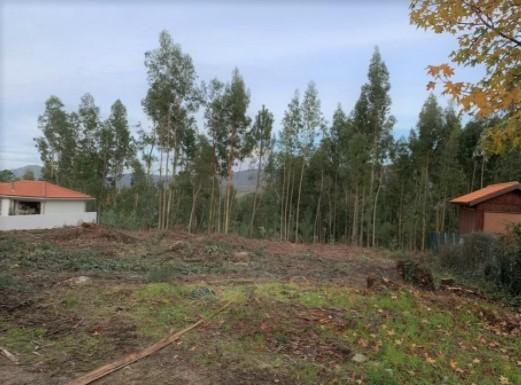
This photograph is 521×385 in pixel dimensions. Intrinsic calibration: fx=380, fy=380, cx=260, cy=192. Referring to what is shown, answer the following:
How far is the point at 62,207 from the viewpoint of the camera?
24203 millimetres

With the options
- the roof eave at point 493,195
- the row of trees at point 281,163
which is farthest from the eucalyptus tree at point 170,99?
the roof eave at point 493,195

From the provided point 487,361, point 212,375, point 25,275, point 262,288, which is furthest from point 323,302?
point 25,275

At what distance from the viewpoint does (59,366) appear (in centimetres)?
318

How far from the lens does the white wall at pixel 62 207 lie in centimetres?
2344

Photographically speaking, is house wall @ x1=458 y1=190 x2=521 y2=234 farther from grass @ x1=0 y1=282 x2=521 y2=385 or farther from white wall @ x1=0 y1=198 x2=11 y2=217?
white wall @ x1=0 y1=198 x2=11 y2=217

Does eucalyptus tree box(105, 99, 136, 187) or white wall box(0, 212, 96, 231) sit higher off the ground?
eucalyptus tree box(105, 99, 136, 187)

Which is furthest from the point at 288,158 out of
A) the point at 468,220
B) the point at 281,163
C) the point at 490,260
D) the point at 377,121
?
the point at 490,260

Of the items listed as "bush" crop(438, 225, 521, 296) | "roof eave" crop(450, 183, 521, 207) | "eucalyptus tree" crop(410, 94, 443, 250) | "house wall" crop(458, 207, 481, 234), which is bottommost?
"bush" crop(438, 225, 521, 296)

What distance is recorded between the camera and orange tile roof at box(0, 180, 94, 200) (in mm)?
22578

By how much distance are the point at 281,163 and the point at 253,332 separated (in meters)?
22.9

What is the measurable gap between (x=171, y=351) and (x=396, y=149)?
22.7 m

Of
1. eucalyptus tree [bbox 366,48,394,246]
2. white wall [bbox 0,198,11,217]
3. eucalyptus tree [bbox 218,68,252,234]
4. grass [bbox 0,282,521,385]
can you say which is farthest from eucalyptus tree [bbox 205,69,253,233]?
grass [bbox 0,282,521,385]

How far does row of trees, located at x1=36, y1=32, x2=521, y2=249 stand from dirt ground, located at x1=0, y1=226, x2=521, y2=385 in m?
16.6

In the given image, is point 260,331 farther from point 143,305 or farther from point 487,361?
point 487,361
